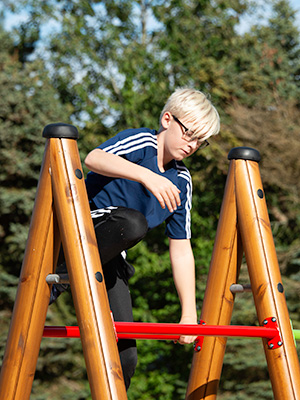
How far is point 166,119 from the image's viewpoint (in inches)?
91.4

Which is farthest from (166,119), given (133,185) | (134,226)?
(134,226)

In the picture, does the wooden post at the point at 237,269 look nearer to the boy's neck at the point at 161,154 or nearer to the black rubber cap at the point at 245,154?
the black rubber cap at the point at 245,154

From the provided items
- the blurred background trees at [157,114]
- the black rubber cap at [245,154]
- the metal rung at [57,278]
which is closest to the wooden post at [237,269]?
the black rubber cap at [245,154]

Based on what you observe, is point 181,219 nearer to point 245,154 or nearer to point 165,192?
point 245,154

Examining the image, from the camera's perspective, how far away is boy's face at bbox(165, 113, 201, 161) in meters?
2.24

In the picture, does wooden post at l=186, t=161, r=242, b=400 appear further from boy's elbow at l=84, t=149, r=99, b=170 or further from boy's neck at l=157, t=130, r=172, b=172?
boy's elbow at l=84, t=149, r=99, b=170

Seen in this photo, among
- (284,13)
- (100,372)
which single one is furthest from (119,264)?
(284,13)

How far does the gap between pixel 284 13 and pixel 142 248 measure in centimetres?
717

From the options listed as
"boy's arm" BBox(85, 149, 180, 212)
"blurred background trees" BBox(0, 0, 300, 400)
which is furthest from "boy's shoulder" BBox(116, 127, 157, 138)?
"blurred background trees" BBox(0, 0, 300, 400)

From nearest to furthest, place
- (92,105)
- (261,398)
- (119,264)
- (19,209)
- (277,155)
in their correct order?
(119,264) → (261,398) → (277,155) → (19,209) → (92,105)

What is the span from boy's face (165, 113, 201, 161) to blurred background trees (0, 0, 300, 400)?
25.4ft

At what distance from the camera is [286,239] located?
37.5 feet

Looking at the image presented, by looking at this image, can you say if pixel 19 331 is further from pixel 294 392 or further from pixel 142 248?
pixel 142 248

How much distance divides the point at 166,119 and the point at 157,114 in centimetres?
977
